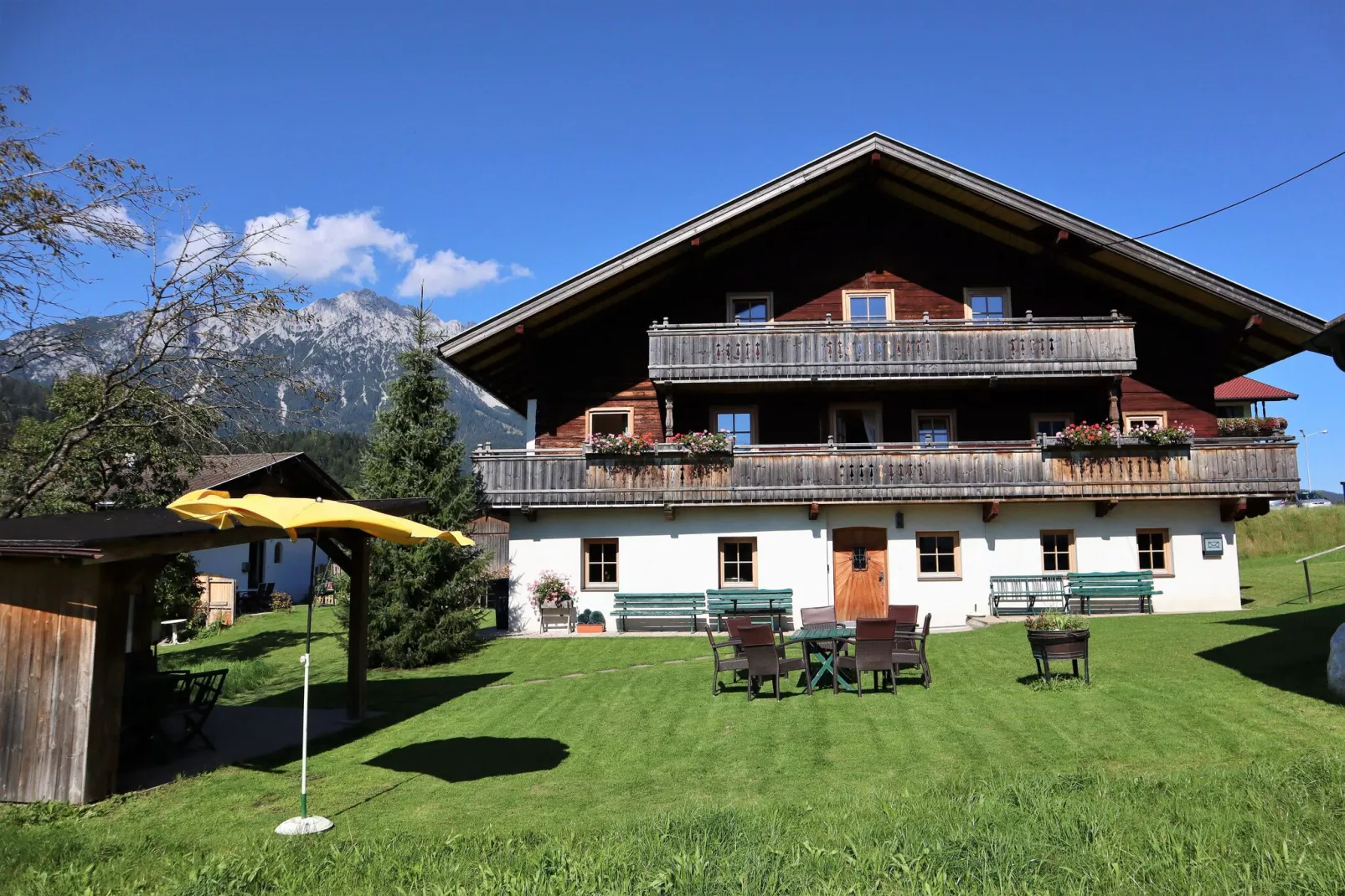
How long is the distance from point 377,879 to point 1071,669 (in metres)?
9.87

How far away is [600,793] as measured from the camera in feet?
27.0

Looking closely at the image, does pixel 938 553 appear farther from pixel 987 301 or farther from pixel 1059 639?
pixel 1059 639

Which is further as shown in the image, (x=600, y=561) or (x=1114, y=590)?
(x=600, y=561)

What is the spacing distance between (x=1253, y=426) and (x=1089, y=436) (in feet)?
15.6

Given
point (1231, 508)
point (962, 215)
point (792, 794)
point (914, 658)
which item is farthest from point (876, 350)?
point (792, 794)

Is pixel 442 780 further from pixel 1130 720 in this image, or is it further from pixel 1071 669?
pixel 1071 669

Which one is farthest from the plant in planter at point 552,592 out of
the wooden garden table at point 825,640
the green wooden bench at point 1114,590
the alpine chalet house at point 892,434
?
the green wooden bench at point 1114,590

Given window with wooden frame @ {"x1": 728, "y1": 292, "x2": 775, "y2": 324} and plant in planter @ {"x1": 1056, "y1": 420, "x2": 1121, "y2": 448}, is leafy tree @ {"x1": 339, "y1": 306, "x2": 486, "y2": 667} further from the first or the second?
plant in planter @ {"x1": 1056, "y1": 420, "x2": 1121, "y2": 448}

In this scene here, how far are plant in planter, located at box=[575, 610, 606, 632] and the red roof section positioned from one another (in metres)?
37.3

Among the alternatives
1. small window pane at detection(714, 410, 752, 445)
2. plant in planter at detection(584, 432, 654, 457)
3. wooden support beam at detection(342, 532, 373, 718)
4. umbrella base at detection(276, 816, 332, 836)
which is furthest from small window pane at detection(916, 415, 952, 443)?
umbrella base at detection(276, 816, 332, 836)

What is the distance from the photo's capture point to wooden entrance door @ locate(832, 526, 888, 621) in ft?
70.5

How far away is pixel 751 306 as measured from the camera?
23.4 metres

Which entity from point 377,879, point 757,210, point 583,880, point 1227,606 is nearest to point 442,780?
point 377,879

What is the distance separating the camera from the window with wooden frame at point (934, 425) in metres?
22.9
